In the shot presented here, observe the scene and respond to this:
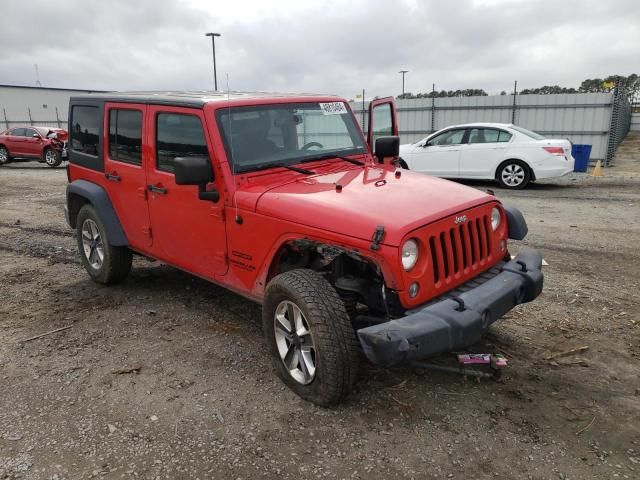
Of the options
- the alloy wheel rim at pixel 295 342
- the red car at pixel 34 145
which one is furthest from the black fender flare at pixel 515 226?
the red car at pixel 34 145

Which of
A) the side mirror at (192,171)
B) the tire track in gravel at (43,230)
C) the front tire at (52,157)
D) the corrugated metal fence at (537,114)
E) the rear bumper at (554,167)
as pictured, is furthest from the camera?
the front tire at (52,157)

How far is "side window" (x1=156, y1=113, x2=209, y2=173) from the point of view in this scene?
4039 millimetres

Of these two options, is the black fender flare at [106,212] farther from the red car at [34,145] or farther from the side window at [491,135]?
the red car at [34,145]

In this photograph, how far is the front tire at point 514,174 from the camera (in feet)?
39.3

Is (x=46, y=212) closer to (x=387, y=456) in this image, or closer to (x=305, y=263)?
(x=305, y=263)

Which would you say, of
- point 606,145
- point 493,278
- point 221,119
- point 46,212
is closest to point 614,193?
point 606,145

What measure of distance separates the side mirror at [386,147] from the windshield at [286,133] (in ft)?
0.47

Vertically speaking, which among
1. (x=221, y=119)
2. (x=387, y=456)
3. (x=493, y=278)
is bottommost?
(x=387, y=456)

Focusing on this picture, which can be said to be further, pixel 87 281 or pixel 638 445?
pixel 87 281

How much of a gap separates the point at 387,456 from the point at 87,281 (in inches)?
170

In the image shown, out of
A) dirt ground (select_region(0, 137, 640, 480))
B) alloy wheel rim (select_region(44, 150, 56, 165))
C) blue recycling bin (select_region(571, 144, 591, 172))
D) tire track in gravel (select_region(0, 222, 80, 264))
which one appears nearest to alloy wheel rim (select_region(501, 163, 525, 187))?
blue recycling bin (select_region(571, 144, 591, 172))

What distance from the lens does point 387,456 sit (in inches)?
114

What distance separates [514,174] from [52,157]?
652 inches

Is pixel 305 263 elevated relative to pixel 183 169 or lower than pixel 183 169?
lower
